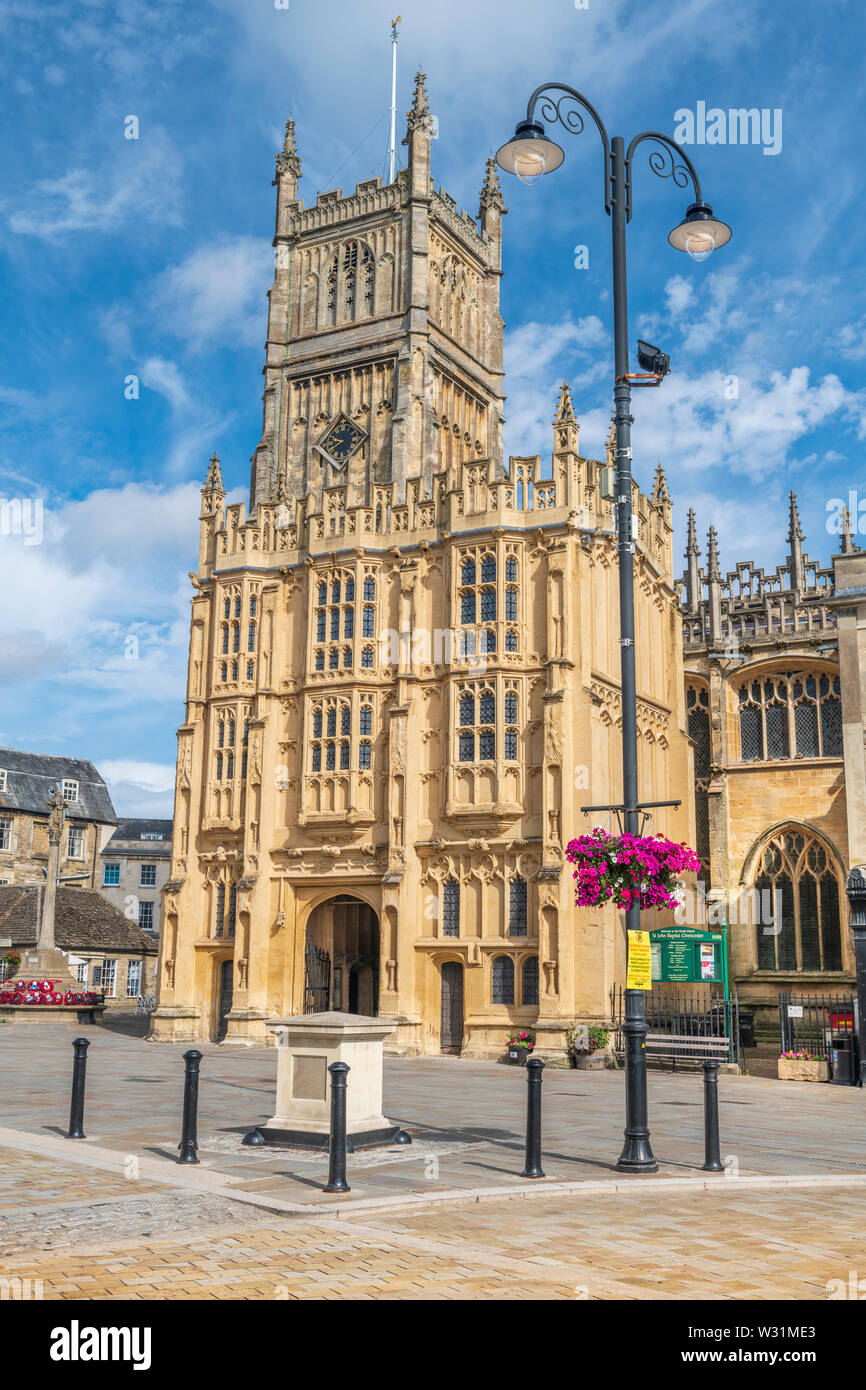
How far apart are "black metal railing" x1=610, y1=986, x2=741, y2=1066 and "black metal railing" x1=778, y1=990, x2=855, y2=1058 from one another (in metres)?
1.21

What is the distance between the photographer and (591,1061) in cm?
2898

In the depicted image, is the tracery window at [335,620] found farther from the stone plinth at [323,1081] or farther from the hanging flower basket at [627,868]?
the hanging flower basket at [627,868]

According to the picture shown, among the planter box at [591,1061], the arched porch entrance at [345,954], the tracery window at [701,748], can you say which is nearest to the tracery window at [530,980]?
the planter box at [591,1061]

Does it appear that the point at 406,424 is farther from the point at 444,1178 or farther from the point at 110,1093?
the point at 444,1178

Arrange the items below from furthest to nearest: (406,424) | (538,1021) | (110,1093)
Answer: (406,424) → (538,1021) → (110,1093)

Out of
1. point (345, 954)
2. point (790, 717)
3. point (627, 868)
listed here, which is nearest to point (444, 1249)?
point (627, 868)

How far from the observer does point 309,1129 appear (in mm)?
13078

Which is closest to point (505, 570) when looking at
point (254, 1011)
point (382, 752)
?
point (382, 752)

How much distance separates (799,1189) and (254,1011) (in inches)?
986

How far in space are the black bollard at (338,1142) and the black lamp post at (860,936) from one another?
54.2ft

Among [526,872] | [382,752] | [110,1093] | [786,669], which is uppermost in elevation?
[786,669]

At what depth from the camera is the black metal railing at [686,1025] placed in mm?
27594
